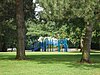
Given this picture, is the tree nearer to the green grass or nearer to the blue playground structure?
the green grass

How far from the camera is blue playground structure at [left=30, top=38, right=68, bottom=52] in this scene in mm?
61250

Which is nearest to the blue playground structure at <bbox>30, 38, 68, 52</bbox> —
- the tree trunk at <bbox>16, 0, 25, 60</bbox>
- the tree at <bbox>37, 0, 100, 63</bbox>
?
the tree trunk at <bbox>16, 0, 25, 60</bbox>

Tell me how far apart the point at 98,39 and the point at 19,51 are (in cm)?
1776

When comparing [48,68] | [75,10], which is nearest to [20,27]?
[75,10]

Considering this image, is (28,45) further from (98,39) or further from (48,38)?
(98,39)

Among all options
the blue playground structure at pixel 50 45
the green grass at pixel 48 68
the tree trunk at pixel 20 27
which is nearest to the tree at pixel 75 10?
the green grass at pixel 48 68

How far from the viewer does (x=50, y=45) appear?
63.7m

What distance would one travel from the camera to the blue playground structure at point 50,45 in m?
61.2

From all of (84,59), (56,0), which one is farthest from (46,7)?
(84,59)

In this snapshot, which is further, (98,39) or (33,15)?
(98,39)

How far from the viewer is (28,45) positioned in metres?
68.3

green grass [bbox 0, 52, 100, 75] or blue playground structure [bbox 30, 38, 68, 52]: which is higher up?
blue playground structure [bbox 30, 38, 68, 52]

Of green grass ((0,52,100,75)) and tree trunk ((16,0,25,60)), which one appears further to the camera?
tree trunk ((16,0,25,60))

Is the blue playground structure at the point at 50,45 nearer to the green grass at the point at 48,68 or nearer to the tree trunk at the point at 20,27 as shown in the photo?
the tree trunk at the point at 20,27
